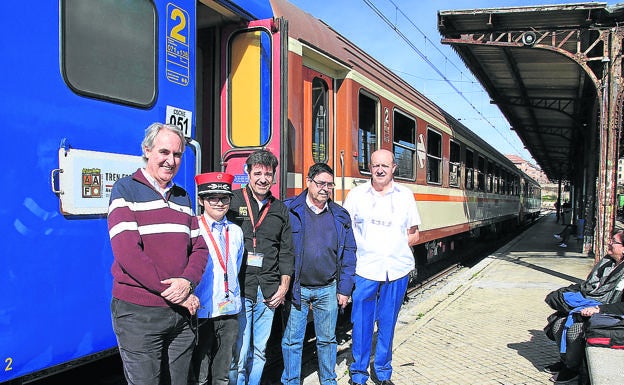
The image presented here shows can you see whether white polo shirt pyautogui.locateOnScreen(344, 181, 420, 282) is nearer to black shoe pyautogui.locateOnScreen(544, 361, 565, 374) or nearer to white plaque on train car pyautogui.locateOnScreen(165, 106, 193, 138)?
white plaque on train car pyautogui.locateOnScreen(165, 106, 193, 138)

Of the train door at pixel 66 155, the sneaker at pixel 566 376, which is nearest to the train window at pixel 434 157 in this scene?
the sneaker at pixel 566 376

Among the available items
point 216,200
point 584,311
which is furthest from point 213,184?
point 584,311

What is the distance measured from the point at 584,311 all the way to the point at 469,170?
8.25m

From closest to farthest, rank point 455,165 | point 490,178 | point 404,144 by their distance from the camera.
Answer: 1. point 404,144
2. point 455,165
3. point 490,178

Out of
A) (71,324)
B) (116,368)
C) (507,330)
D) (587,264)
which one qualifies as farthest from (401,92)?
(587,264)

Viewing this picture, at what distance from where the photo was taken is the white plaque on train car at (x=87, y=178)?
101 inches

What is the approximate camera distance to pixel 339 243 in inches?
150

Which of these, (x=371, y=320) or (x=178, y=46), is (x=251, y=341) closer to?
(x=371, y=320)

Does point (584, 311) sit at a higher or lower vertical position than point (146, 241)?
lower

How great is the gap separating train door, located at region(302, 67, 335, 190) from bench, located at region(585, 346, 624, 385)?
2748mm

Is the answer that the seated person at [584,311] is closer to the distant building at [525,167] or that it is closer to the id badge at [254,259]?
the id badge at [254,259]

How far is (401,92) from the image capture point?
24.1 ft

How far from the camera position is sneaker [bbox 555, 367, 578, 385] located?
432 cm

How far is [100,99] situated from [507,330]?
17.5 feet
